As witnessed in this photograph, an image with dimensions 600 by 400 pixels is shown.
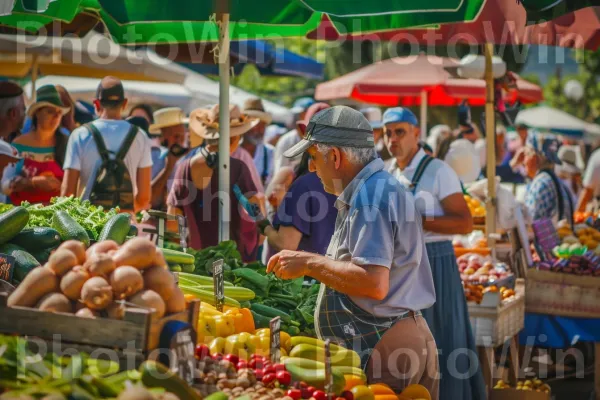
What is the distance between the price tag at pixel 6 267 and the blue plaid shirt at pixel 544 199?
628cm

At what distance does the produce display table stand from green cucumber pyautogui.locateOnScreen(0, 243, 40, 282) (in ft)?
15.7

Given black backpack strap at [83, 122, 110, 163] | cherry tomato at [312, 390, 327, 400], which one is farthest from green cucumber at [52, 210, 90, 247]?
black backpack strap at [83, 122, 110, 163]

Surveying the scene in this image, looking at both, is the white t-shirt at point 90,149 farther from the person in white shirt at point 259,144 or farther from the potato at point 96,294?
the potato at point 96,294

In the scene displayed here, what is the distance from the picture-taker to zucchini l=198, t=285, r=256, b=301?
4.68 metres

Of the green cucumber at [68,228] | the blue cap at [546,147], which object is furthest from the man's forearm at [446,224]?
the blue cap at [546,147]

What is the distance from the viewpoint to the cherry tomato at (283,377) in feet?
10.1

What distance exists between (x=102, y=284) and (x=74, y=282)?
4.3 inches

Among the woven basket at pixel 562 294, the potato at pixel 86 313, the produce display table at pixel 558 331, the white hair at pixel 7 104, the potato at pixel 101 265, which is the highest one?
the white hair at pixel 7 104

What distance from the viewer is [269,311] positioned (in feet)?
15.2

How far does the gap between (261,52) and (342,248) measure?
632 cm

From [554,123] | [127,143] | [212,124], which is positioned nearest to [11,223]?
[127,143]

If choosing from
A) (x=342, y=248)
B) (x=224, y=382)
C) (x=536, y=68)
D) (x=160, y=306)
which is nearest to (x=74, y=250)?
(x=160, y=306)

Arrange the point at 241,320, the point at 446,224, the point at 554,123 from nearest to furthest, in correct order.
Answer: the point at 241,320 → the point at 446,224 → the point at 554,123

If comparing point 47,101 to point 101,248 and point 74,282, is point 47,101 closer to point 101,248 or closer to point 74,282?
point 101,248
